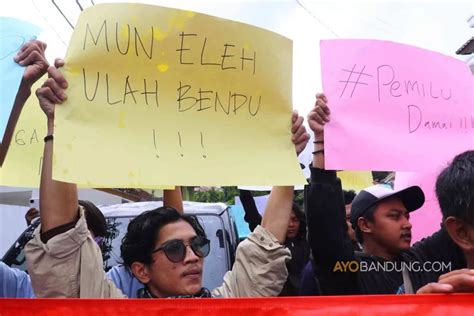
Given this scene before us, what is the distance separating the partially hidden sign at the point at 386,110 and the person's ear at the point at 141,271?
773 mm

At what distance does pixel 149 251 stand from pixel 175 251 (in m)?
0.11

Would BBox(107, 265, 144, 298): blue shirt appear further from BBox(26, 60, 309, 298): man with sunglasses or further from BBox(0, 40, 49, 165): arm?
BBox(0, 40, 49, 165): arm

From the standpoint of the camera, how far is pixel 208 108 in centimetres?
169

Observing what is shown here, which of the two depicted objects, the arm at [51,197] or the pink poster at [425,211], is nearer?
the arm at [51,197]

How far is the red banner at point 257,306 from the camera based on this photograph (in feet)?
4.60

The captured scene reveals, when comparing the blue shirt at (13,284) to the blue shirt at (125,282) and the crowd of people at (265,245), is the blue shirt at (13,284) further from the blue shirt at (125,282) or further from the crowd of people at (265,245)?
the blue shirt at (125,282)

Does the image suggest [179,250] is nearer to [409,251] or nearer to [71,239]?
[71,239]

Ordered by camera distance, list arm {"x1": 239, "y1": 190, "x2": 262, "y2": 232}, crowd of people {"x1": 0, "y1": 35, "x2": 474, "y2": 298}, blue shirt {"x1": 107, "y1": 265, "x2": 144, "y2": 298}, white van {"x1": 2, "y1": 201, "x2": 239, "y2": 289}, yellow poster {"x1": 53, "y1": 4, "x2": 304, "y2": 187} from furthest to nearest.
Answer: arm {"x1": 239, "y1": 190, "x2": 262, "y2": 232} < white van {"x1": 2, "y1": 201, "x2": 239, "y2": 289} < blue shirt {"x1": 107, "y1": 265, "x2": 144, "y2": 298} < crowd of people {"x1": 0, "y1": 35, "x2": 474, "y2": 298} < yellow poster {"x1": 53, "y1": 4, "x2": 304, "y2": 187}

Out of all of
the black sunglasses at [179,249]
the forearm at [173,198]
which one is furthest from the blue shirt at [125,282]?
the black sunglasses at [179,249]

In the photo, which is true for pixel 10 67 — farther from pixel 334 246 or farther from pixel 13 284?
pixel 334 246

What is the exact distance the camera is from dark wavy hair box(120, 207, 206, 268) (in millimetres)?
2031

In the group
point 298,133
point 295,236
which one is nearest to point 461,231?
point 298,133

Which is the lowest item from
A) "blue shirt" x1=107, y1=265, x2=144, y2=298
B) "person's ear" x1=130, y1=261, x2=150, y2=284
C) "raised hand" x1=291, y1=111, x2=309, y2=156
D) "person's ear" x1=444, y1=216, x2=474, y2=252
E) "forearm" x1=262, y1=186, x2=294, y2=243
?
"blue shirt" x1=107, y1=265, x2=144, y2=298

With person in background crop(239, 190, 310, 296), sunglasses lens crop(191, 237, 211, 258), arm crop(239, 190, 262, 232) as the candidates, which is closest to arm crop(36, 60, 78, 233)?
sunglasses lens crop(191, 237, 211, 258)
